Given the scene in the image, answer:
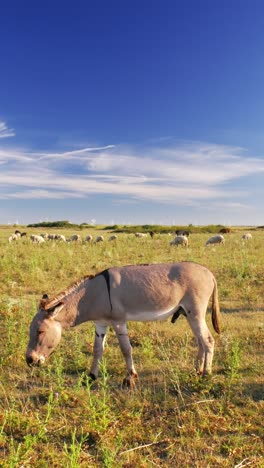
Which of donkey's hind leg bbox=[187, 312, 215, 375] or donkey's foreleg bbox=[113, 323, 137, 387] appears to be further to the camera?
donkey's hind leg bbox=[187, 312, 215, 375]

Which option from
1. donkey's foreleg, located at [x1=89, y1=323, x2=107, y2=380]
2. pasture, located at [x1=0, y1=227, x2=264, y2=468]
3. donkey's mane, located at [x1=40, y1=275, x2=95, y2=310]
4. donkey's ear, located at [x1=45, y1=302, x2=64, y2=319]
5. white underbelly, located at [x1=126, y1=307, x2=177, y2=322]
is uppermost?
donkey's mane, located at [x1=40, y1=275, x2=95, y2=310]

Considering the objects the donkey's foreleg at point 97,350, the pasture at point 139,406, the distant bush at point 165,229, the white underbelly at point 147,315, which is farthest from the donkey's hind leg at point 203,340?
the distant bush at point 165,229

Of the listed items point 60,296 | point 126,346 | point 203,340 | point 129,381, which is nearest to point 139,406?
point 129,381

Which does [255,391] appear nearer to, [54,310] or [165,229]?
[54,310]

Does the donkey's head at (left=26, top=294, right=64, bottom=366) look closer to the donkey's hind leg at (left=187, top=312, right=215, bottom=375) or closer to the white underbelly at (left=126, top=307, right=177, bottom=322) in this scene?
the white underbelly at (left=126, top=307, right=177, bottom=322)

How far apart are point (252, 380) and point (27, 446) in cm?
398

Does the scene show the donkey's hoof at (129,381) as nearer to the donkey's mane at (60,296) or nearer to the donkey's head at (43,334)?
the donkey's head at (43,334)

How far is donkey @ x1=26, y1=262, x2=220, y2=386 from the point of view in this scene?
6465 millimetres

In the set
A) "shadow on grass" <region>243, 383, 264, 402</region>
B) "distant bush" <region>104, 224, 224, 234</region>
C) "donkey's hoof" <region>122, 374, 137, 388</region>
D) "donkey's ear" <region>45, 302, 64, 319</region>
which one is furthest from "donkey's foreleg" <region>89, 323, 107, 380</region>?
"distant bush" <region>104, 224, 224, 234</region>

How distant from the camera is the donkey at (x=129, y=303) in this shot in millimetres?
6465

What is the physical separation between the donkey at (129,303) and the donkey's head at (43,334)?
0.02 meters

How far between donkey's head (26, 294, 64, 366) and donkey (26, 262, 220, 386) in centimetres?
2

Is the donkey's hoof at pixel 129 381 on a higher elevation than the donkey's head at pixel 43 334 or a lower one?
lower

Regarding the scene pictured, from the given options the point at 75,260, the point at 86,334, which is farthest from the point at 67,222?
the point at 86,334
